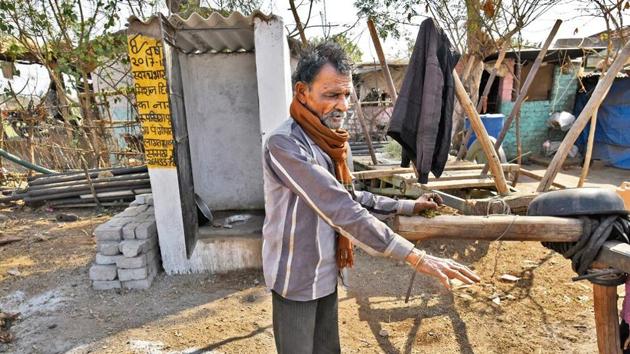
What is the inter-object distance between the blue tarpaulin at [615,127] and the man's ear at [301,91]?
1186cm

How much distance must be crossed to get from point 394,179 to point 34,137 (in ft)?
24.5

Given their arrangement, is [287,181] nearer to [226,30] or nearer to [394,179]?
[226,30]

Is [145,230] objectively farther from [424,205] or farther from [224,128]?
[424,205]

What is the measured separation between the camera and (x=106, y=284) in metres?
3.83

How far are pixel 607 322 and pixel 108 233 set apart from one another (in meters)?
3.93


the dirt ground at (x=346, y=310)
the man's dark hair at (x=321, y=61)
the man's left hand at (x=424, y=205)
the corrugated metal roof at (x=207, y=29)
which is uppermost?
the corrugated metal roof at (x=207, y=29)

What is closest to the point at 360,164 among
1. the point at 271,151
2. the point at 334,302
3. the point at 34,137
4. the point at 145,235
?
the point at 145,235

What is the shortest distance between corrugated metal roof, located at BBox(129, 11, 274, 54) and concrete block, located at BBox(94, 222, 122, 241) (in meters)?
1.91

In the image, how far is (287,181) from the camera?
1490mm

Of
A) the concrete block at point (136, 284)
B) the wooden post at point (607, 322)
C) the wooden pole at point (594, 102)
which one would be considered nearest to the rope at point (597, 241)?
the wooden post at point (607, 322)

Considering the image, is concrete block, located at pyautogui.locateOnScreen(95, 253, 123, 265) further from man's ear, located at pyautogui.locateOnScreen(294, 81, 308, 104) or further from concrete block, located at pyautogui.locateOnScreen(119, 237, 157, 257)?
man's ear, located at pyautogui.locateOnScreen(294, 81, 308, 104)

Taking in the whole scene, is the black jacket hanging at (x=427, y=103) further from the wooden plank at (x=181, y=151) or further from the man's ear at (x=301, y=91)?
the wooden plank at (x=181, y=151)

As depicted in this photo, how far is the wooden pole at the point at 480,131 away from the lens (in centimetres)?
317

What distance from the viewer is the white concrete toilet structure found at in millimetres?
3660
